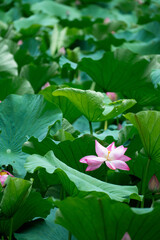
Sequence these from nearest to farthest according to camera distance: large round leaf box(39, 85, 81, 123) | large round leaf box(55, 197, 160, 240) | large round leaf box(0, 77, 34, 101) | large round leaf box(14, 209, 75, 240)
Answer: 1. large round leaf box(55, 197, 160, 240)
2. large round leaf box(14, 209, 75, 240)
3. large round leaf box(39, 85, 81, 123)
4. large round leaf box(0, 77, 34, 101)

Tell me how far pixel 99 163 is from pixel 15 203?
195mm

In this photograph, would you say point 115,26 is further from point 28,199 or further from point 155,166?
point 28,199

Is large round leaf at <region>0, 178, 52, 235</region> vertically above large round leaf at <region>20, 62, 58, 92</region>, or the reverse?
large round leaf at <region>0, 178, 52, 235</region>

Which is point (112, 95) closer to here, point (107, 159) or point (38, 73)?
point (38, 73)

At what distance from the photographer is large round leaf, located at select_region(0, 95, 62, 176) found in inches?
41.1

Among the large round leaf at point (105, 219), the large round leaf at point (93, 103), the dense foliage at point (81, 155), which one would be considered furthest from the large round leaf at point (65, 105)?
the large round leaf at point (105, 219)

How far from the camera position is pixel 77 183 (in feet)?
2.52

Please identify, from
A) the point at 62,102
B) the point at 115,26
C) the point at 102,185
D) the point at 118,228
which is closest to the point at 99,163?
the point at 102,185

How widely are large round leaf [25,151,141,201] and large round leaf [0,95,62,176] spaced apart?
7.5 inches

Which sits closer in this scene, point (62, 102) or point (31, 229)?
point (31, 229)

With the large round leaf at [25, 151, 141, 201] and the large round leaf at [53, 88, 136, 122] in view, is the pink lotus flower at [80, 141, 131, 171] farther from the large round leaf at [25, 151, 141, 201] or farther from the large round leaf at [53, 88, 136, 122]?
the large round leaf at [53, 88, 136, 122]

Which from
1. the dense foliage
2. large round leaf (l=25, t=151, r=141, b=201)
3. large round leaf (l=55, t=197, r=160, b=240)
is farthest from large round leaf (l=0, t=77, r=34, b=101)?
large round leaf (l=55, t=197, r=160, b=240)

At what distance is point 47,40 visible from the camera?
2291mm

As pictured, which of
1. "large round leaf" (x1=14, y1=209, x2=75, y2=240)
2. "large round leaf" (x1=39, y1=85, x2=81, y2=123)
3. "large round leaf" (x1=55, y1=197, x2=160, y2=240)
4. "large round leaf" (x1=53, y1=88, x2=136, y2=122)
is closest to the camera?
"large round leaf" (x1=55, y1=197, x2=160, y2=240)
